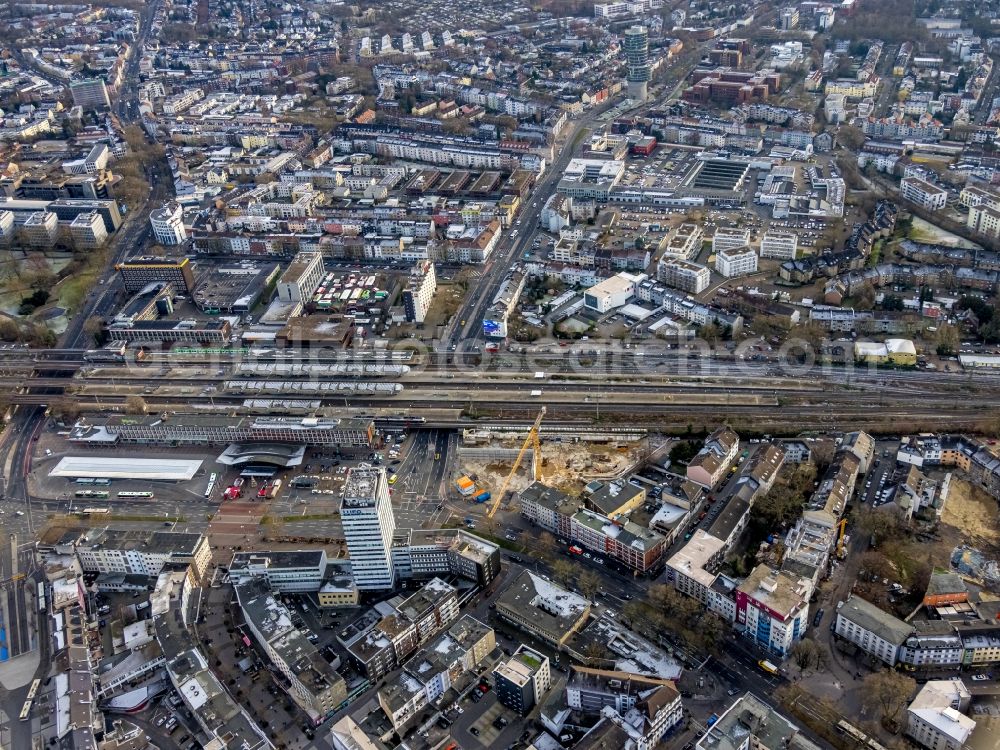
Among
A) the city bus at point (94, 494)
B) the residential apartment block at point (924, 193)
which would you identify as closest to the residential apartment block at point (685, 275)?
the residential apartment block at point (924, 193)

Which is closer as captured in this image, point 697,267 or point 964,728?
point 964,728

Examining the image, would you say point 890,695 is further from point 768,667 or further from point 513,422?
point 513,422

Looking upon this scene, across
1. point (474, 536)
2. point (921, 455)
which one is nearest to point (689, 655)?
point (474, 536)

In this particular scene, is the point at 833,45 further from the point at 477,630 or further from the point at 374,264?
the point at 477,630

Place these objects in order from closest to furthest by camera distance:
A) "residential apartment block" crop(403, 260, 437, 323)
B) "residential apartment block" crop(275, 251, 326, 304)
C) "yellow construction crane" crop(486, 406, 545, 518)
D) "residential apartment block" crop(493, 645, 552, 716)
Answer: "residential apartment block" crop(493, 645, 552, 716) → "yellow construction crane" crop(486, 406, 545, 518) → "residential apartment block" crop(403, 260, 437, 323) → "residential apartment block" crop(275, 251, 326, 304)

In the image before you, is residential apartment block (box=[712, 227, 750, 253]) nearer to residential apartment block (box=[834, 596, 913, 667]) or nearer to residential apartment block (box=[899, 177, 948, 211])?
residential apartment block (box=[899, 177, 948, 211])

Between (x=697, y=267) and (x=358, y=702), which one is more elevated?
(x=697, y=267)

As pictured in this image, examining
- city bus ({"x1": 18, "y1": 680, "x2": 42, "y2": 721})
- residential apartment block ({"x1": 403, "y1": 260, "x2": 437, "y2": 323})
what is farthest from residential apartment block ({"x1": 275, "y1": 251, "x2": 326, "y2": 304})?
city bus ({"x1": 18, "y1": 680, "x2": 42, "y2": 721})
